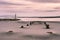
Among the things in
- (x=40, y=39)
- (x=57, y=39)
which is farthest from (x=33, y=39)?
(x=57, y=39)

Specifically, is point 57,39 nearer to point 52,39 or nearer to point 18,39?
point 52,39

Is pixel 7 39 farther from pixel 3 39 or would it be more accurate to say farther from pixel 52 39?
pixel 52 39

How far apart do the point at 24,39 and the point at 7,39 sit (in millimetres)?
2015

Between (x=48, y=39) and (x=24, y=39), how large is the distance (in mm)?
2757

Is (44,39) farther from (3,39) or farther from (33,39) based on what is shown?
(3,39)

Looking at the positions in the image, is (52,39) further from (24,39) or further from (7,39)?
(7,39)

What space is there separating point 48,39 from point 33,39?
5.65 feet

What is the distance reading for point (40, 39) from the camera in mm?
23031

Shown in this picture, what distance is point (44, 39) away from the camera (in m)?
23.1

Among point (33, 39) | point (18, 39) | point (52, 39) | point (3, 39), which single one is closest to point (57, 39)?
point (52, 39)

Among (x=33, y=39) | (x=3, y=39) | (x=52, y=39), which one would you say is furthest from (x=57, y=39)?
(x=3, y=39)

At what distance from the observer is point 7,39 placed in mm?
21938

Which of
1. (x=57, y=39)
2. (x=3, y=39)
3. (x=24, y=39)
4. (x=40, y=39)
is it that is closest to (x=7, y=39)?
(x=3, y=39)

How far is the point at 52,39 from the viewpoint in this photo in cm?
2270
